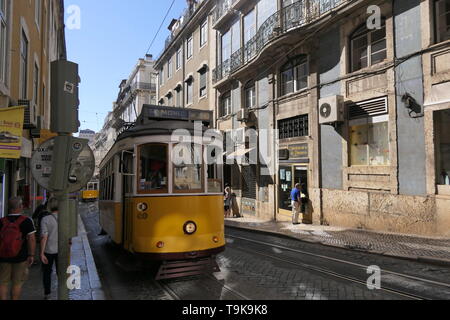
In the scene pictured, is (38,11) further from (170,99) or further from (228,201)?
(170,99)

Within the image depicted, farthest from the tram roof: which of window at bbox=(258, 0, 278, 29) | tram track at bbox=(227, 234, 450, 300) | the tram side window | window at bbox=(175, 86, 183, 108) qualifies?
window at bbox=(175, 86, 183, 108)

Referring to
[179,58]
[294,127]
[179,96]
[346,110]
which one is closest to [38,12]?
[294,127]

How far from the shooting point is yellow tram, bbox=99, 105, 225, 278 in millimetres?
6094

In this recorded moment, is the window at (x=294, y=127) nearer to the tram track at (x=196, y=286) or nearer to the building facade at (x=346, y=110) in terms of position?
the building facade at (x=346, y=110)

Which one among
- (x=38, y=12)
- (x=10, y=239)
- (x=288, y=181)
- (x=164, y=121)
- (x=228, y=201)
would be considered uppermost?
(x=38, y=12)

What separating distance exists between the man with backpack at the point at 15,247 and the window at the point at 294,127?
12.2 m

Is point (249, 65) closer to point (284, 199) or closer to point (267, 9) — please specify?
point (267, 9)

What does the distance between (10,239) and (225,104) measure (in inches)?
751

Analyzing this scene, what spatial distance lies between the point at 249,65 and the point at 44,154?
15.5 meters

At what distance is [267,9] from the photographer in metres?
17.7

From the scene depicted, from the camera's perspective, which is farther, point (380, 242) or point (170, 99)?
point (170, 99)

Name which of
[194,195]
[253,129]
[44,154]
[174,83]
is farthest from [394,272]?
[174,83]

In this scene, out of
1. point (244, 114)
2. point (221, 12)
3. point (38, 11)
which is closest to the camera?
point (38, 11)

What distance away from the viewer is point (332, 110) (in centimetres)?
1295
